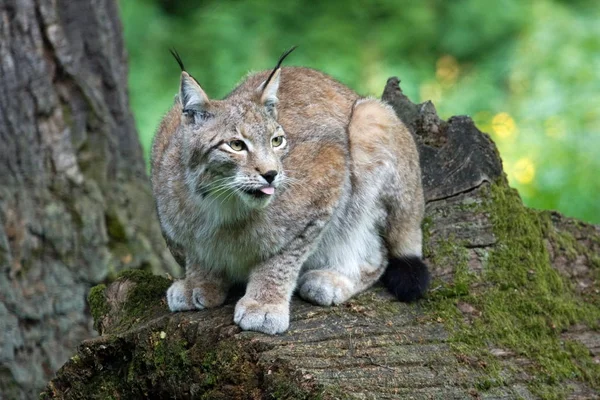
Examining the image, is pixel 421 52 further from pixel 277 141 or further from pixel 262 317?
pixel 262 317

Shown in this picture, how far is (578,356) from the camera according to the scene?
5.31 metres

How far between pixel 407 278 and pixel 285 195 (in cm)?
84

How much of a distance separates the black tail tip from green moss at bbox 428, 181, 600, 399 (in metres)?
0.12

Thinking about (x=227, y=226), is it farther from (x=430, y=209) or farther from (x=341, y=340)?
(x=430, y=209)

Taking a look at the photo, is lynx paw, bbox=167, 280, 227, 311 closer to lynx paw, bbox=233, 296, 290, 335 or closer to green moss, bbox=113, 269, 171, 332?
green moss, bbox=113, 269, 171, 332

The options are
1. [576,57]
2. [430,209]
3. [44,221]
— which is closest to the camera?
[430,209]

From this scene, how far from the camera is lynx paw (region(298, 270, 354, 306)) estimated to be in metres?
4.90

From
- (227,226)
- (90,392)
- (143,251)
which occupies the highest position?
(227,226)

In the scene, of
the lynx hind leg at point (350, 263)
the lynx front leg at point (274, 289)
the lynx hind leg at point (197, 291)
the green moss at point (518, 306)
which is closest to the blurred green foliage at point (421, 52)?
the green moss at point (518, 306)

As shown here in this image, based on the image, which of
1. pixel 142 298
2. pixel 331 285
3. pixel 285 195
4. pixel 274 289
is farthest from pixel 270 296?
pixel 142 298

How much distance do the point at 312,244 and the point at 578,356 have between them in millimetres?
1722

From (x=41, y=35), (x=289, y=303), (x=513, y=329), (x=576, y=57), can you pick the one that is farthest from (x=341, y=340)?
(x=576, y=57)

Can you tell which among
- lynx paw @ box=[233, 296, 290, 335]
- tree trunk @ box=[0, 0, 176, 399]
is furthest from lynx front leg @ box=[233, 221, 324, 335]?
tree trunk @ box=[0, 0, 176, 399]

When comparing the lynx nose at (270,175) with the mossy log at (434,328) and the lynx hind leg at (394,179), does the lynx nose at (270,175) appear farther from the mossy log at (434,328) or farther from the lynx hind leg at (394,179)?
the lynx hind leg at (394,179)
